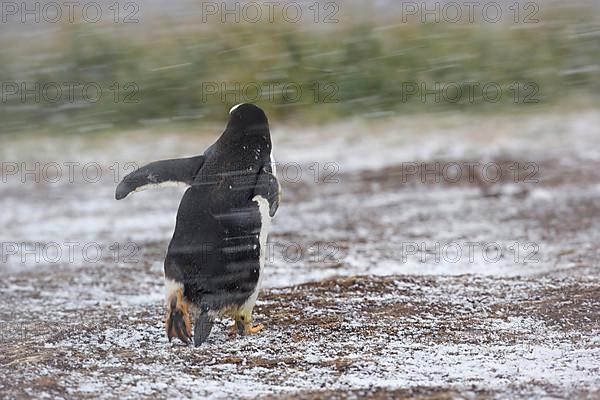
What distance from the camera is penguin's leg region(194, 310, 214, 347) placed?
4.51 m

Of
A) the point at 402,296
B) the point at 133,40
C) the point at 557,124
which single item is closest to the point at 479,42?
the point at 557,124

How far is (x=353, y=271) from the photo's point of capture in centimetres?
668

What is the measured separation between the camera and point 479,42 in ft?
45.8

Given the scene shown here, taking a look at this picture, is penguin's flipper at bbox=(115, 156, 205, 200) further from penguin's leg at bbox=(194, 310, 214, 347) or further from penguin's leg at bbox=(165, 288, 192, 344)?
penguin's leg at bbox=(194, 310, 214, 347)

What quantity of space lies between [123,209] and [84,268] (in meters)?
2.16

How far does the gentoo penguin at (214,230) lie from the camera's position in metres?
4.44

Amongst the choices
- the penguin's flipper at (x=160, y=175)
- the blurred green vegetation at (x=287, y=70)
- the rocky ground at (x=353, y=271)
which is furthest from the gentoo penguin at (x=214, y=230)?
the blurred green vegetation at (x=287, y=70)

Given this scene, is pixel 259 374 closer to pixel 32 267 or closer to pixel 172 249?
pixel 172 249

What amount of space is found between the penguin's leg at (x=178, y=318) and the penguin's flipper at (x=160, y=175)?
20.5 inches

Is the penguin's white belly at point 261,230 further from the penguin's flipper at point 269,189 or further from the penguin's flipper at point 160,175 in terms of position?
the penguin's flipper at point 160,175

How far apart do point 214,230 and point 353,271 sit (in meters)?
2.41

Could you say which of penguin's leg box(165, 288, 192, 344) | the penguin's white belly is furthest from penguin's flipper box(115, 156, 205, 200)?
penguin's leg box(165, 288, 192, 344)

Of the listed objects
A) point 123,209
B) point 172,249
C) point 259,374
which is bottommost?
point 123,209

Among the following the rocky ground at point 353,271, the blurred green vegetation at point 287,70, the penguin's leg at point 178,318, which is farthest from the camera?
the blurred green vegetation at point 287,70
